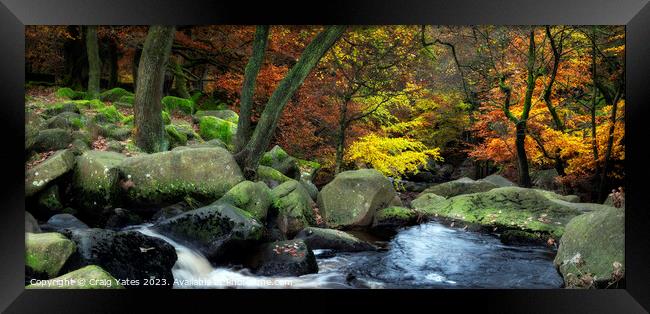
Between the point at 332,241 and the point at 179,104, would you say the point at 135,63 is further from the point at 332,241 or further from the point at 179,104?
the point at 332,241

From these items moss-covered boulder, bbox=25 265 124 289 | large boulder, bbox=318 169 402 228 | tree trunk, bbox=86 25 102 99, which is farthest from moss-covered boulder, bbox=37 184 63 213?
large boulder, bbox=318 169 402 228

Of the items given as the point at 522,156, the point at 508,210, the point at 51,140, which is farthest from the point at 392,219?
Result: the point at 51,140

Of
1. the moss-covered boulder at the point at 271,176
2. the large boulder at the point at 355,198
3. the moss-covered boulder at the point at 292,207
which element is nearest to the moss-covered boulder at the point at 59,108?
the moss-covered boulder at the point at 271,176

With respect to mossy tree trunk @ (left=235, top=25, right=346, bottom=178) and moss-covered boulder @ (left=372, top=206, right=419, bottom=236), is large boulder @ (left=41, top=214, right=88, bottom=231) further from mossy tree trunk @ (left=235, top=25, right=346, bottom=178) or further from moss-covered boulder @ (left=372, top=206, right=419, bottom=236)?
moss-covered boulder @ (left=372, top=206, right=419, bottom=236)

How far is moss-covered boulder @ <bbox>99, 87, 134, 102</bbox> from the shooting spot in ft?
Answer: 19.7

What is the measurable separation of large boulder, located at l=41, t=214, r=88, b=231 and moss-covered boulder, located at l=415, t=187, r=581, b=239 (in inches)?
187

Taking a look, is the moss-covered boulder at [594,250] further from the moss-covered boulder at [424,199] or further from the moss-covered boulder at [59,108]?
the moss-covered boulder at [59,108]

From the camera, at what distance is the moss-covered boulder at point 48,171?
4191 millimetres

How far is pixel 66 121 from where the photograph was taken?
503cm

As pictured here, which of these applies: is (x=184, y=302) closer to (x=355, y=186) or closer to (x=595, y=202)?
(x=355, y=186)

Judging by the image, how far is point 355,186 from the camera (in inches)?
269

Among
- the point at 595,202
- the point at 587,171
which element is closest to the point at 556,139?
the point at 587,171

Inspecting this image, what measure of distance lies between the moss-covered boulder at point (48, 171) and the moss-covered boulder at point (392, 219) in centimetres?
409

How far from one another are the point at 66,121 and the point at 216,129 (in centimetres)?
244
